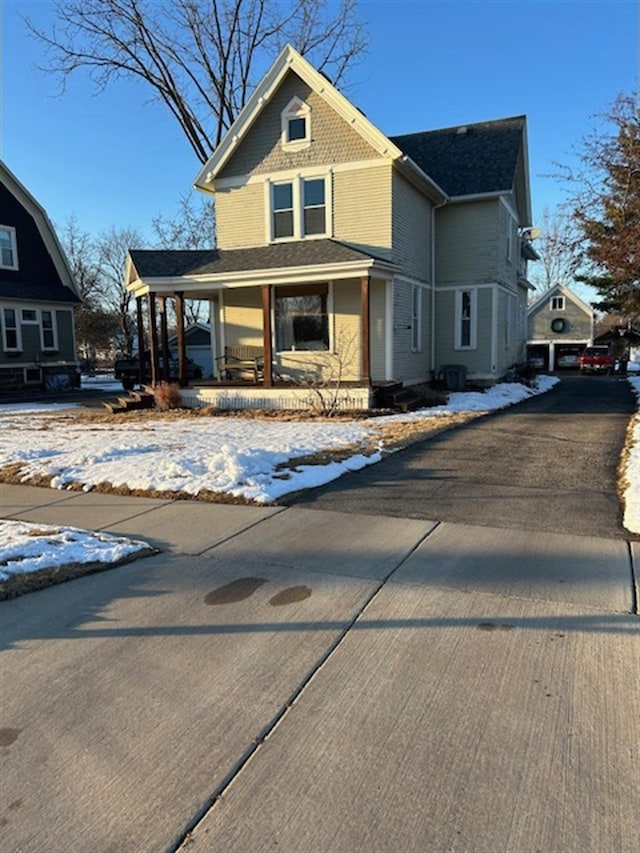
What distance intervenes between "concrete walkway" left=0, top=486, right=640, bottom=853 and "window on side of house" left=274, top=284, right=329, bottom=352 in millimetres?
12244

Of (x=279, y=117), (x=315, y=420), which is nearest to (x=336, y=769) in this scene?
(x=315, y=420)

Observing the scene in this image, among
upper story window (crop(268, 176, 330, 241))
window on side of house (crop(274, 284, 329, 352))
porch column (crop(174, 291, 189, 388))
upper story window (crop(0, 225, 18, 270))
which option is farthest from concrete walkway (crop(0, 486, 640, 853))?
upper story window (crop(0, 225, 18, 270))

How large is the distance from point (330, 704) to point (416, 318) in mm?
15782

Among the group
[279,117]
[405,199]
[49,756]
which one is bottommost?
[49,756]

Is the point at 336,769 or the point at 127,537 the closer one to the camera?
the point at 336,769

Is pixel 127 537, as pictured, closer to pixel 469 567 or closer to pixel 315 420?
pixel 469 567

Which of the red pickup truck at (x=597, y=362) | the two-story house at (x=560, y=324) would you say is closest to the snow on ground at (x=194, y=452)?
the red pickup truck at (x=597, y=362)

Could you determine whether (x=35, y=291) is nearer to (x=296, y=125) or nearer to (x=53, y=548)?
(x=296, y=125)

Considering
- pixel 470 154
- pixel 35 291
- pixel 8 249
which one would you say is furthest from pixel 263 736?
pixel 8 249

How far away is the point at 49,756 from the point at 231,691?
Result: 830 mm

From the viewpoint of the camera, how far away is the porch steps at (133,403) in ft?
52.2

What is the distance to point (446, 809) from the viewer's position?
2.11 metres

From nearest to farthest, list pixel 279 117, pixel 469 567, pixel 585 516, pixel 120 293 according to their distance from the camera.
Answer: pixel 469 567 < pixel 585 516 < pixel 279 117 < pixel 120 293

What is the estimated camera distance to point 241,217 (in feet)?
56.1
